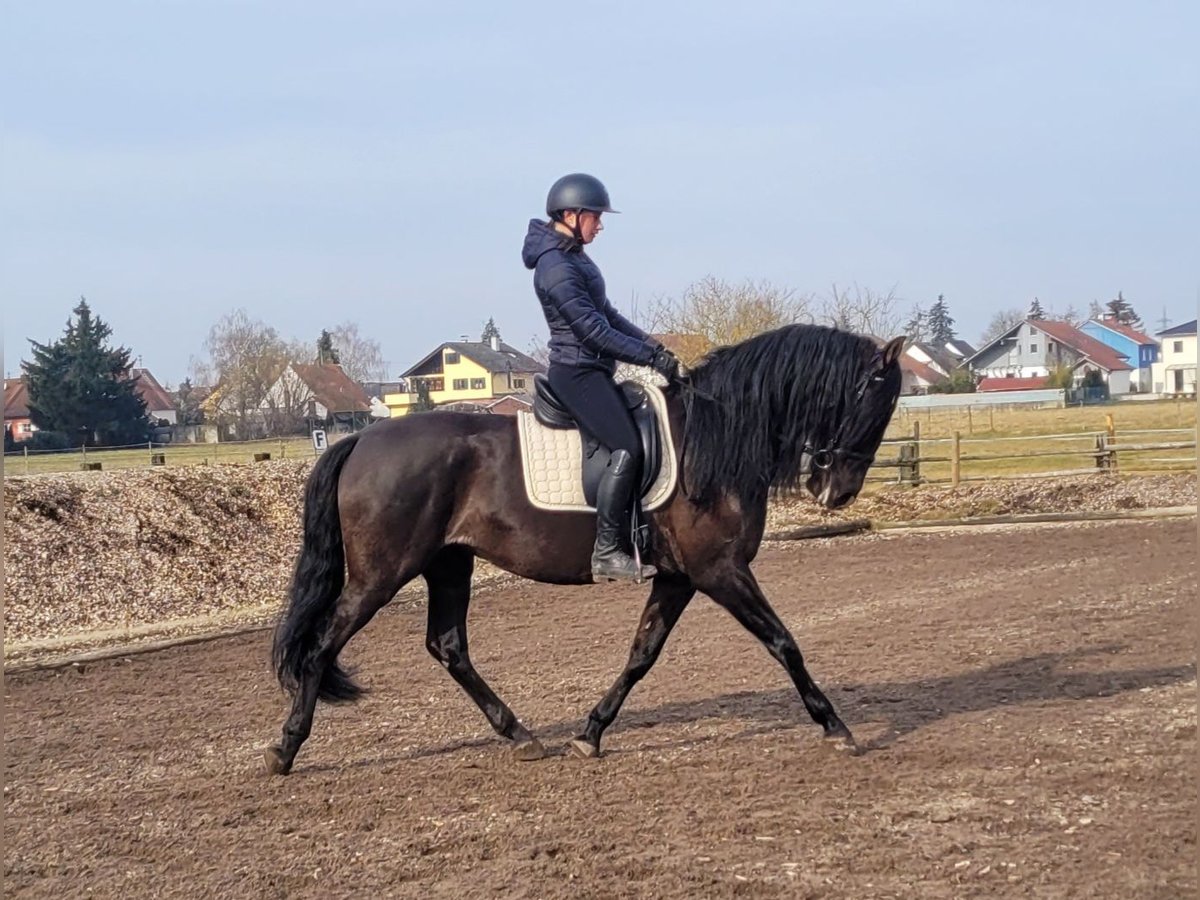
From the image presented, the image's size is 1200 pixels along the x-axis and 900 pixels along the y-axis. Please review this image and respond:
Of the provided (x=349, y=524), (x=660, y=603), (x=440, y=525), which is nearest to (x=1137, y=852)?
(x=660, y=603)

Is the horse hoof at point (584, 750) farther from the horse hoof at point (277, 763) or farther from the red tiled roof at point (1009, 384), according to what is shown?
the red tiled roof at point (1009, 384)

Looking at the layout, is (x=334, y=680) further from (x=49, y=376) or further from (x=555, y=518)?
(x=49, y=376)

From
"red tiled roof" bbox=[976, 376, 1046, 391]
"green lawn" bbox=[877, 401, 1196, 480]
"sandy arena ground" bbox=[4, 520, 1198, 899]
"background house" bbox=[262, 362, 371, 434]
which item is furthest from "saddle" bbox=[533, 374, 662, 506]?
"red tiled roof" bbox=[976, 376, 1046, 391]

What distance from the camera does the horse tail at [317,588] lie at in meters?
6.39

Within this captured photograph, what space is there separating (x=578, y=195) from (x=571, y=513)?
1675 millimetres

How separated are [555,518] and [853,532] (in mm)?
11907

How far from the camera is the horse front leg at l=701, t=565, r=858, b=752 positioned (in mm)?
6098

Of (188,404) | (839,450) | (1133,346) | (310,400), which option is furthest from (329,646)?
(1133,346)

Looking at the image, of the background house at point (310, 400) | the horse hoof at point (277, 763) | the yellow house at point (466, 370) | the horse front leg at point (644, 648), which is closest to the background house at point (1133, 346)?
the yellow house at point (466, 370)

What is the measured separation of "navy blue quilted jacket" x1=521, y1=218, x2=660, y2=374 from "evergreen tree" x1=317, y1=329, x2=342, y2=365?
58987mm

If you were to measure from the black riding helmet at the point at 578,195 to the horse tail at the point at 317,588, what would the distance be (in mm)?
1690

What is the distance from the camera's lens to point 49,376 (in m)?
39.1

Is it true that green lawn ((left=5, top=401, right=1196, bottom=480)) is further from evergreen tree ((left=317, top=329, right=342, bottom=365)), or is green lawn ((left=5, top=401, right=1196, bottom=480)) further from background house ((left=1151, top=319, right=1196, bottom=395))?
evergreen tree ((left=317, top=329, right=342, bottom=365))

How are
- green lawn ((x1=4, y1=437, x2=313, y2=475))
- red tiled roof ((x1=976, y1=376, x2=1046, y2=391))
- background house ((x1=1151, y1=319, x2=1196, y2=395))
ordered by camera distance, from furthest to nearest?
1. red tiled roof ((x1=976, y1=376, x2=1046, y2=391))
2. background house ((x1=1151, y1=319, x2=1196, y2=395))
3. green lawn ((x1=4, y1=437, x2=313, y2=475))
